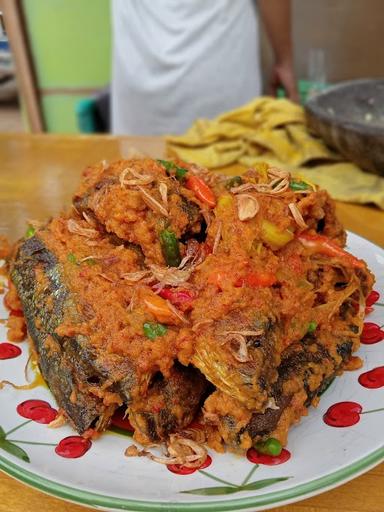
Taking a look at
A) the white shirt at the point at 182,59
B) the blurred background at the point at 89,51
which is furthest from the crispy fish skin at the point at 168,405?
the blurred background at the point at 89,51

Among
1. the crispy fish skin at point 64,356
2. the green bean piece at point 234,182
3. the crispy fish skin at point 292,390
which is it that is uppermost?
the green bean piece at point 234,182

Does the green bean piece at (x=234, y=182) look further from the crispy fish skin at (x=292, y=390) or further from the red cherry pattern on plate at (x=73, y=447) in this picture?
the red cherry pattern on plate at (x=73, y=447)

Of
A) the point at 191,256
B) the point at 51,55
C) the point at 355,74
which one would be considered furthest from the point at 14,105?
the point at 191,256

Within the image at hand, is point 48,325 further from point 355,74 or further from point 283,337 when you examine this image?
point 355,74

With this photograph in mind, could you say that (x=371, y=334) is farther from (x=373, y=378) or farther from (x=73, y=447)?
(x=73, y=447)

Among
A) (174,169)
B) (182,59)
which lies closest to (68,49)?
(182,59)

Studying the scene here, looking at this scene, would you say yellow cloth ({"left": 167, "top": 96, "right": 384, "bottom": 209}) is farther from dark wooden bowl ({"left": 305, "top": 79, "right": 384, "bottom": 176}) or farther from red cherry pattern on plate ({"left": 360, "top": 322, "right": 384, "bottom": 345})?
red cherry pattern on plate ({"left": 360, "top": 322, "right": 384, "bottom": 345})
